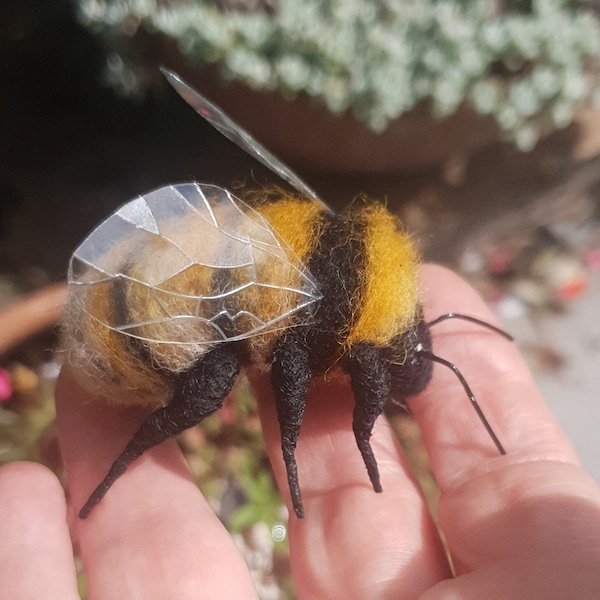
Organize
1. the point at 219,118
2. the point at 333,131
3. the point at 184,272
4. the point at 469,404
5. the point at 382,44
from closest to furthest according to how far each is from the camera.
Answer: the point at 184,272
the point at 219,118
the point at 469,404
the point at 382,44
the point at 333,131

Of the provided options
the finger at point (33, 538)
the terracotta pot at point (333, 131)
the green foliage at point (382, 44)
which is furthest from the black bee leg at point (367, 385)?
the terracotta pot at point (333, 131)

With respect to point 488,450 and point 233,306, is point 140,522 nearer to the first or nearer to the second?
point 233,306

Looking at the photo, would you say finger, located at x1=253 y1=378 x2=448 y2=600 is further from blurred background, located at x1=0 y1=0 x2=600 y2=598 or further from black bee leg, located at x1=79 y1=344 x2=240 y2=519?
blurred background, located at x1=0 y1=0 x2=600 y2=598

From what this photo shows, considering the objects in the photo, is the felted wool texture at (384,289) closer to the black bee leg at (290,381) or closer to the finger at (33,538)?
the black bee leg at (290,381)

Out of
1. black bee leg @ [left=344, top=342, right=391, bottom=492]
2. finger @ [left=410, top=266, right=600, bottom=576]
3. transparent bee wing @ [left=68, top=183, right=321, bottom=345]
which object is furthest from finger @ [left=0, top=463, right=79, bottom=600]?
finger @ [left=410, top=266, right=600, bottom=576]

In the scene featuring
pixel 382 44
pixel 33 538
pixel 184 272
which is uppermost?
pixel 382 44

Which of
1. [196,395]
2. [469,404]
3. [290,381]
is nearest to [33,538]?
[196,395]

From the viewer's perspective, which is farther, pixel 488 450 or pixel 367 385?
pixel 488 450
